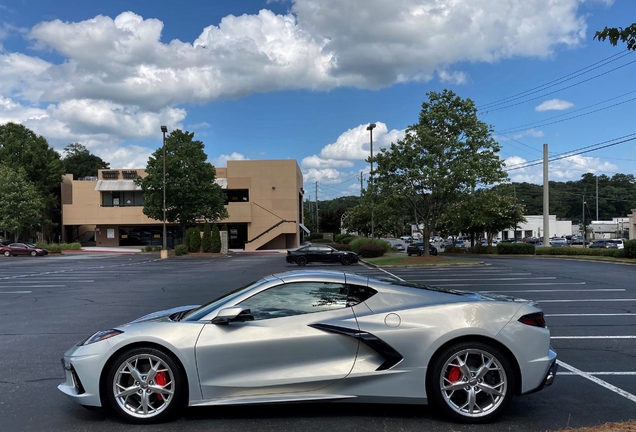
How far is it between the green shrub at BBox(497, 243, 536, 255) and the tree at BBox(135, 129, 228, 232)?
28.0 metres

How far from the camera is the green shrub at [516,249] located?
130 feet

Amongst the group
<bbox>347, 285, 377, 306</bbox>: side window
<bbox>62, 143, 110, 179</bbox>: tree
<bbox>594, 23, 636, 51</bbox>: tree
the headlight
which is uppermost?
<bbox>62, 143, 110, 179</bbox>: tree

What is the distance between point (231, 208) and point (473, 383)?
178ft

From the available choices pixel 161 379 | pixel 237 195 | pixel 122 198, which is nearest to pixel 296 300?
pixel 161 379

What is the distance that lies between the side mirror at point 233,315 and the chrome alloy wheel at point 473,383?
6.00 feet

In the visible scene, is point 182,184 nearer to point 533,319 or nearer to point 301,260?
point 301,260

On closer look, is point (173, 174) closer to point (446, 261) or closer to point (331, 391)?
point (446, 261)

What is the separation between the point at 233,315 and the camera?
4.32 metres

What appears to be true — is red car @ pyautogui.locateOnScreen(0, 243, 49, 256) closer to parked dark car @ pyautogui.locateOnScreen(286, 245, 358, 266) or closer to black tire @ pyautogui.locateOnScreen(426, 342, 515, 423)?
parked dark car @ pyautogui.locateOnScreen(286, 245, 358, 266)

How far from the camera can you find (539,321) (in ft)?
15.0

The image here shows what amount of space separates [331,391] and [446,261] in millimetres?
23516

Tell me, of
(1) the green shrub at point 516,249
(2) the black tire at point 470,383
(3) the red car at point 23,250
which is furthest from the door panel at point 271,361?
(3) the red car at point 23,250

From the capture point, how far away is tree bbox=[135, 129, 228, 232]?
48031 mm

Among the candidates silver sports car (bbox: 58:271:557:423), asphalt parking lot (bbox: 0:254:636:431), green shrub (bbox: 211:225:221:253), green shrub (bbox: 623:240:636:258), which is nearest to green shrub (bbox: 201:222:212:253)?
green shrub (bbox: 211:225:221:253)
